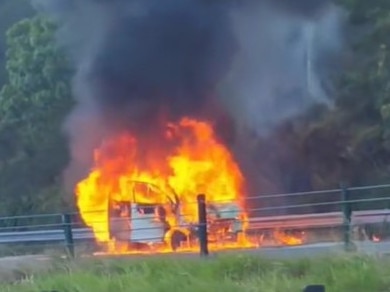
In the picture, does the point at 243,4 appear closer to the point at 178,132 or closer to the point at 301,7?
the point at 301,7

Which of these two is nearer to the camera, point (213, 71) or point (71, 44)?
point (213, 71)

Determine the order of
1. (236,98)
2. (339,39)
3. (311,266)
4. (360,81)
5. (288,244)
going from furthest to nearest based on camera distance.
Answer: (360,81) < (339,39) < (236,98) < (288,244) < (311,266)

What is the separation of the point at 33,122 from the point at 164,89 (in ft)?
51.3

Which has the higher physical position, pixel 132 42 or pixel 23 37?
pixel 23 37

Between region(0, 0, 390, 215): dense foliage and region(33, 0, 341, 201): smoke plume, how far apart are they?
Result: 2.09 meters

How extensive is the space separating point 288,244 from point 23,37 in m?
23.4

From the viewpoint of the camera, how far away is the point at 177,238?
18375mm

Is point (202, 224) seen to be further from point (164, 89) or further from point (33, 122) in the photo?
point (33, 122)

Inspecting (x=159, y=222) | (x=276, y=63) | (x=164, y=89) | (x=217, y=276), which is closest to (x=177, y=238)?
(x=159, y=222)

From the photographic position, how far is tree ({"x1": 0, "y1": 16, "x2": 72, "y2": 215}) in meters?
35.7

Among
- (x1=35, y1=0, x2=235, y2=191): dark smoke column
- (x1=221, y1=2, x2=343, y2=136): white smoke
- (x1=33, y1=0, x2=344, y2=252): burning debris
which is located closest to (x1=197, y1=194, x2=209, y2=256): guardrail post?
(x1=33, y1=0, x2=344, y2=252): burning debris

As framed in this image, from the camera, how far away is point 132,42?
21.9 m

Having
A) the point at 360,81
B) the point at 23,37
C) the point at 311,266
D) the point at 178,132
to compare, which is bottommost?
the point at 311,266

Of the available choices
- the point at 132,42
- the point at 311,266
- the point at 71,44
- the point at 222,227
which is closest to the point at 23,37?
the point at 71,44
